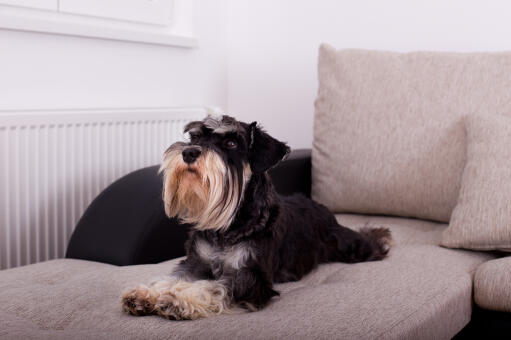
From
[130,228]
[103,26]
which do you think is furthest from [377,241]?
[103,26]

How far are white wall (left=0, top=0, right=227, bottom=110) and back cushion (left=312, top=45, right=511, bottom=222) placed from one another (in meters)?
0.91

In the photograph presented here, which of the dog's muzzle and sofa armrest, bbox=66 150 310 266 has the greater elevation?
the dog's muzzle

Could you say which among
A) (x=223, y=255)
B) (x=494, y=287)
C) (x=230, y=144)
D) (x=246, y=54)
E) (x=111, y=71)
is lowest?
(x=494, y=287)

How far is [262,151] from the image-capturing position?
6.35 ft

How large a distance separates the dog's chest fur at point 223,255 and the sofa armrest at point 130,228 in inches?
18.1

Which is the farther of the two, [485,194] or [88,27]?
[88,27]

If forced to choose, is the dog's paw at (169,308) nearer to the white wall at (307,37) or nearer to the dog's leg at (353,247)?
the dog's leg at (353,247)

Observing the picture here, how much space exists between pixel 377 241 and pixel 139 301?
1.03 m

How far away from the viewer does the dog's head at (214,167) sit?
5.94 ft

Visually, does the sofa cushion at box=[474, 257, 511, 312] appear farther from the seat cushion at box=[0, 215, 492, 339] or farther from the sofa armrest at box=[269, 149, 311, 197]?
the sofa armrest at box=[269, 149, 311, 197]

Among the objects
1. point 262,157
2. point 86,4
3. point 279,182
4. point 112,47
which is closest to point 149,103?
point 112,47

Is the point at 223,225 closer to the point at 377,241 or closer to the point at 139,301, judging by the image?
the point at 139,301

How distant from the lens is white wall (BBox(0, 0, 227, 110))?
285 cm

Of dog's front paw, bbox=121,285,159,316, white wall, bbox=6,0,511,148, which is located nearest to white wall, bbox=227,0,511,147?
white wall, bbox=6,0,511,148
